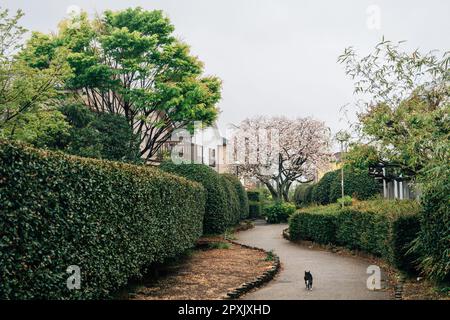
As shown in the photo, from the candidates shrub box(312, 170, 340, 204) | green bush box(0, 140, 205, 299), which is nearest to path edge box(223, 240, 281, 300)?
green bush box(0, 140, 205, 299)

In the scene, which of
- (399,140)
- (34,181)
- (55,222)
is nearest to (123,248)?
(55,222)

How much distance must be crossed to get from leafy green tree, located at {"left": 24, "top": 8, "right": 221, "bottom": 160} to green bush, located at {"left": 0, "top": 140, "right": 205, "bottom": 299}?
15252mm

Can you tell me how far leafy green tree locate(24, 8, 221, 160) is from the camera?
27094mm

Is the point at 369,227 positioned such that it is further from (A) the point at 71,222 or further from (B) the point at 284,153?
(B) the point at 284,153

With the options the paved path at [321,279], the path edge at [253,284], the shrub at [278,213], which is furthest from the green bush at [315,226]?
the shrub at [278,213]

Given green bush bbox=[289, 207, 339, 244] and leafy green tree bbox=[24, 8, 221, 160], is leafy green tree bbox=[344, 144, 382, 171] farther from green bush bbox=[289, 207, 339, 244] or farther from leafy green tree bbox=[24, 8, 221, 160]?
leafy green tree bbox=[24, 8, 221, 160]

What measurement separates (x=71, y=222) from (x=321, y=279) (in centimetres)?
762

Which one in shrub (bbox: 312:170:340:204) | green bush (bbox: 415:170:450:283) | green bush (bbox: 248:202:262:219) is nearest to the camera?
green bush (bbox: 415:170:450:283)

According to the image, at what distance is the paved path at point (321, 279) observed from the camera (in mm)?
10891

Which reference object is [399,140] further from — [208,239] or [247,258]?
[208,239]

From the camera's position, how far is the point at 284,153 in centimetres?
5572

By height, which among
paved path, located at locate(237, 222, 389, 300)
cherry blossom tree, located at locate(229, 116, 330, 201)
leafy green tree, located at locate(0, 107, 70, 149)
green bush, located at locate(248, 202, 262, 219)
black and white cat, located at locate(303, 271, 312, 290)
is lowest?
paved path, located at locate(237, 222, 389, 300)
